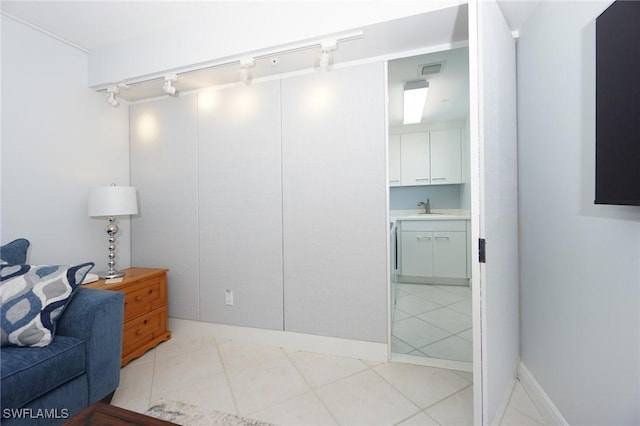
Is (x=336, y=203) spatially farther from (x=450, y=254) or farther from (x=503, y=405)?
(x=450, y=254)

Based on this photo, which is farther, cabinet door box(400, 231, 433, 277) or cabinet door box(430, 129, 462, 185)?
cabinet door box(430, 129, 462, 185)

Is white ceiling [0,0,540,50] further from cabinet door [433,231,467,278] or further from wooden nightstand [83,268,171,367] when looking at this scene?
cabinet door [433,231,467,278]

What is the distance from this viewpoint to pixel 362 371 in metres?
2.10

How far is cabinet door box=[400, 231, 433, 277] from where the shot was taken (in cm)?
438

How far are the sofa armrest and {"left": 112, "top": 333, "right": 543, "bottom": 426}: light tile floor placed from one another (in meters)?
0.26

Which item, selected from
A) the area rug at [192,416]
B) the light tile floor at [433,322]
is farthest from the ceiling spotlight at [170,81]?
the light tile floor at [433,322]

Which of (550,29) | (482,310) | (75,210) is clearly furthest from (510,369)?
(75,210)

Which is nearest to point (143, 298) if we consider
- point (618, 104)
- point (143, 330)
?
point (143, 330)

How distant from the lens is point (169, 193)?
2.85 m

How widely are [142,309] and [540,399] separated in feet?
9.15

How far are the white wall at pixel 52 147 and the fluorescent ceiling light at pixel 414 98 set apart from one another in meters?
3.02

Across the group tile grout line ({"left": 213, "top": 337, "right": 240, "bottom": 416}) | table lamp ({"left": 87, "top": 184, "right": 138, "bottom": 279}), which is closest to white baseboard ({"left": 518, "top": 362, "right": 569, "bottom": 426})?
tile grout line ({"left": 213, "top": 337, "right": 240, "bottom": 416})

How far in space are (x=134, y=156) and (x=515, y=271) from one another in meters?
3.44

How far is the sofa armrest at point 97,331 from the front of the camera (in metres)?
1.59
